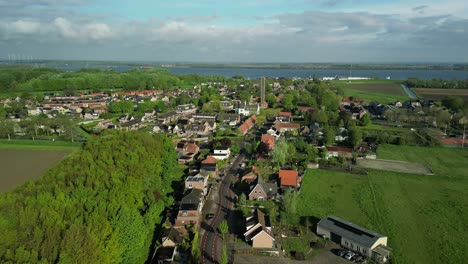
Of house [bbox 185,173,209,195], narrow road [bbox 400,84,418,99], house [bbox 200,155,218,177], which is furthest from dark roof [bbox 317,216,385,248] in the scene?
narrow road [bbox 400,84,418,99]

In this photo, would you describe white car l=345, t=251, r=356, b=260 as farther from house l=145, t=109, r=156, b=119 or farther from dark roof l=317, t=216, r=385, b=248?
house l=145, t=109, r=156, b=119

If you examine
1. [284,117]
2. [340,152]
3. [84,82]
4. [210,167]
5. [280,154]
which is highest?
[84,82]

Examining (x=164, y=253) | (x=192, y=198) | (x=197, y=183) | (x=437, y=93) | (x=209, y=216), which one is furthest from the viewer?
(x=437, y=93)

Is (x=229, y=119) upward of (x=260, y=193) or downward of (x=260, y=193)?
upward

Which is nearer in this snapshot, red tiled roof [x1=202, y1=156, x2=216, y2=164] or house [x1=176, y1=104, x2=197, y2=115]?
red tiled roof [x1=202, y1=156, x2=216, y2=164]

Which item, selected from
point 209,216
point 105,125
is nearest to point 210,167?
point 209,216

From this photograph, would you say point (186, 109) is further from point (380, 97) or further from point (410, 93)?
point (410, 93)
